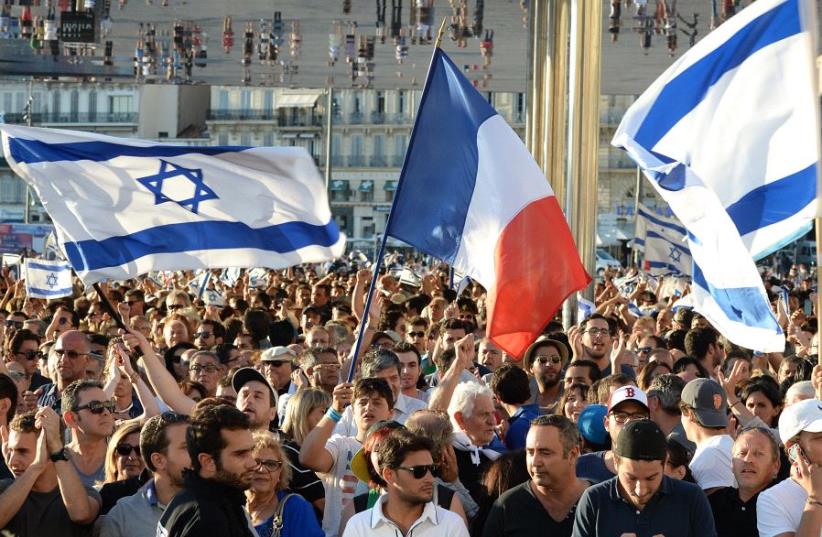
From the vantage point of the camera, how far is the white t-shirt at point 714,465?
7309mm

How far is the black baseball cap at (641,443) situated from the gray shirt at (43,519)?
7.09 feet

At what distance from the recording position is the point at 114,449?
23.1ft

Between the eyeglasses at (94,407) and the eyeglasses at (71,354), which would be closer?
the eyeglasses at (94,407)

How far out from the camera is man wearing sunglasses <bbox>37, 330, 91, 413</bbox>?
9859 millimetres

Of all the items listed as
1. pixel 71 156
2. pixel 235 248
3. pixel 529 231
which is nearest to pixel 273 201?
pixel 235 248

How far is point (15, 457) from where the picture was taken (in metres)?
6.81

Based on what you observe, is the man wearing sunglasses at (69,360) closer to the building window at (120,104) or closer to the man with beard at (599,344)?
the man with beard at (599,344)

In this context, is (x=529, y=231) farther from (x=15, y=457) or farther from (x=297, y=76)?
(x=297, y=76)

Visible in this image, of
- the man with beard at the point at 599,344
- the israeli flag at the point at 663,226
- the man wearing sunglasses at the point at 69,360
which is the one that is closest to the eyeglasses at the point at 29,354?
the man wearing sunglasses at the point at 69,360

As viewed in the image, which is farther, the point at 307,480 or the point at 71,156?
the point at 71,156

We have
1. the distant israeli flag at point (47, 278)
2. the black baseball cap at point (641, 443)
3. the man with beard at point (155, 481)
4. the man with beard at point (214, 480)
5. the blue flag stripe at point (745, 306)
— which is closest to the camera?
the man with beard at point (214, 480)

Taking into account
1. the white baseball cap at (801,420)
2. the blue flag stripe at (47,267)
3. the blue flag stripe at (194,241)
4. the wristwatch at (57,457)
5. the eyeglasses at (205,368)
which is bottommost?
the eyeglasses at (205,368)

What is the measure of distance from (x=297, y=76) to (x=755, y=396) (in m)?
24.3

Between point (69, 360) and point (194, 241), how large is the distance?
1.04 meters
